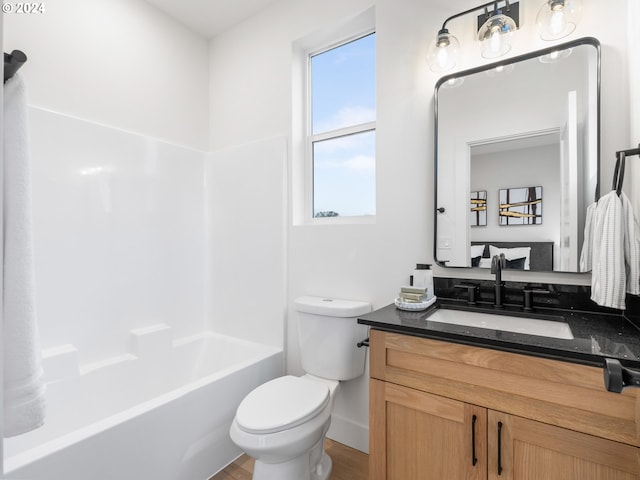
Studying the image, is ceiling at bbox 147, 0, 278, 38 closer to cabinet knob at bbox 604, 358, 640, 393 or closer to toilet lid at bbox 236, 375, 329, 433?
toilet lid at bbox 236, 375, 329, 433

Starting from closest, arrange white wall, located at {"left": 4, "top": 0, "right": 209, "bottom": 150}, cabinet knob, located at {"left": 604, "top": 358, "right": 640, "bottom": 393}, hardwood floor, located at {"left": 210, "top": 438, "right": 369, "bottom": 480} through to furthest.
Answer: cabinet knob, located at {"left": 604, "top": 358, "right": 640, "bottom": 393}
hardwood floor, located at {"left": 210, "top": 438, "right": 369, "bottom": 480}
white wall, located at {"left": 4, "top": 0, "right": 209, "bottom": 150}

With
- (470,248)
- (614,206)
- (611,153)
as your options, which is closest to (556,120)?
(611,153)

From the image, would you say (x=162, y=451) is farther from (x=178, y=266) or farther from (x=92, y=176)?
(x=92, y=176)

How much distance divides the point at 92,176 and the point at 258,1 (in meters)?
1.60

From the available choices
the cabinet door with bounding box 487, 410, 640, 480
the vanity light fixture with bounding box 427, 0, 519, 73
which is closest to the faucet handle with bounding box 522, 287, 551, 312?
the cabinet door with bounding box 487, 410, 640, 480

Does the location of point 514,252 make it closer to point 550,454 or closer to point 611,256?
point 611,256

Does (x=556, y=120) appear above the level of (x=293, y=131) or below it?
below

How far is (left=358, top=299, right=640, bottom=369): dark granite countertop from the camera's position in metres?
0.98

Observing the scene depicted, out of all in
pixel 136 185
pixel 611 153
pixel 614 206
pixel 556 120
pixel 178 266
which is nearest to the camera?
pixel 614 206

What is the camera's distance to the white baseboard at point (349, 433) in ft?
6.39

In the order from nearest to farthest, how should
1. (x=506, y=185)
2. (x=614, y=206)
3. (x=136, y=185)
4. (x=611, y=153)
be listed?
(x=614, y=206), (x=611, y=153), (x=506, y=185), (x=136, y=185)

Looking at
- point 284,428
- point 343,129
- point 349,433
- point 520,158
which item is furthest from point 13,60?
point 349,433

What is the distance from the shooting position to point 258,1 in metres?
2.34

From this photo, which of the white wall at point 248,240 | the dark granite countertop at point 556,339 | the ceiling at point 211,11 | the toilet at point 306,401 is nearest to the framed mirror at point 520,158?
the dark granite countertop at point 556,339
